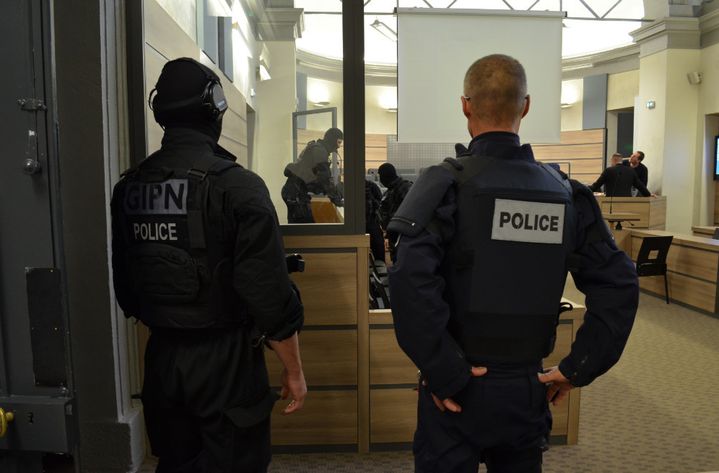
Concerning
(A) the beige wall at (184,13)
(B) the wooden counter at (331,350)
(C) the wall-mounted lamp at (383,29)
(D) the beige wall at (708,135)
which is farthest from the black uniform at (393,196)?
(C) the wall-mounted lamp at (383,29)

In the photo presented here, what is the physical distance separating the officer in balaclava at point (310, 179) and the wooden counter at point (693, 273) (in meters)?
4.26

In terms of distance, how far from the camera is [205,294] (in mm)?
1451

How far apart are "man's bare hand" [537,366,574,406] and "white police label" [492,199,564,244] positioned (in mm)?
349

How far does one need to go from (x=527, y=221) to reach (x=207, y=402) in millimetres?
949

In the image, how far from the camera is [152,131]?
2.45m

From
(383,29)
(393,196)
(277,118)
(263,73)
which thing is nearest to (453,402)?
(277,118)

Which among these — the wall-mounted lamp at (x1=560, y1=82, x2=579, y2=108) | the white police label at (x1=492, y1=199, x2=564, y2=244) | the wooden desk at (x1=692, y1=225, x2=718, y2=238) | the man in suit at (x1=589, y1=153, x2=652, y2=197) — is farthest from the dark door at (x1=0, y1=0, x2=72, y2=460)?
the wall-mounted lamp at (x1=560, y1=82, x2=579, y2=108)

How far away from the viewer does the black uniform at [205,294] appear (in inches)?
55.9

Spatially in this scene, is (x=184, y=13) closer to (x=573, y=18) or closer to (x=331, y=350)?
(x=331, y=350)

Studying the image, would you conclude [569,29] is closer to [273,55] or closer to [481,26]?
[481,26]

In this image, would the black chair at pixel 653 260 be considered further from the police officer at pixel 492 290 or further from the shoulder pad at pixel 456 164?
the shoulder pad at pixel 456 164

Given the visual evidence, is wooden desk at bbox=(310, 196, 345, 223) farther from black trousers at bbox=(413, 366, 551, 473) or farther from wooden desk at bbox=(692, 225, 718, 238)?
wooden desk at bbox=(692, 225, 718, 238)

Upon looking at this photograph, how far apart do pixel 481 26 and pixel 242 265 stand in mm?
2603

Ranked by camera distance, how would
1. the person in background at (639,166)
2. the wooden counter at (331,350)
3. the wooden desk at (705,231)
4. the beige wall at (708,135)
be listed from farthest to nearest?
the beige wall at (708,135)
the person in background at (639,166)
the wooden desk at (705,231)
the wooden counter at (331,350)
